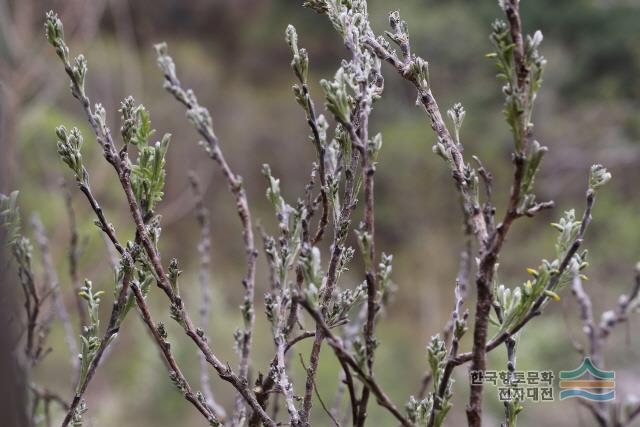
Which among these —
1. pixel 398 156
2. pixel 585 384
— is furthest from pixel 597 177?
pixel 398 156

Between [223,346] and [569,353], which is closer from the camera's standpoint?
[223,346]

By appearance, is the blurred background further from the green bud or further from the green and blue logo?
the green bud

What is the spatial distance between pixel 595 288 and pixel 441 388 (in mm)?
5663

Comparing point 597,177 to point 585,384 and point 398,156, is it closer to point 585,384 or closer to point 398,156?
point 585,384

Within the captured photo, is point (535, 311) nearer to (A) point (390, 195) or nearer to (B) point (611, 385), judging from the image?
(B) point (611, 385)

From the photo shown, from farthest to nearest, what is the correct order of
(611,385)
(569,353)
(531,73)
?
1. (569,353)
2. (611,385)
3. (531,73)

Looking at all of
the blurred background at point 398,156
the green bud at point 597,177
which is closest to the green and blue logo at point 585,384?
the green bud at point 597,177

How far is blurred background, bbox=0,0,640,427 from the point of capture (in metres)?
4.13

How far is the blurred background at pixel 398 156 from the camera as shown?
4129 mm

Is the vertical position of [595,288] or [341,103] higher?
[595,288]

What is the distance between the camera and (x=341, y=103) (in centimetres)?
47

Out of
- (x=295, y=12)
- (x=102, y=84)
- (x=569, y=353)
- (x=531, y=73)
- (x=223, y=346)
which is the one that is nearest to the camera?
(x=531, y=73)

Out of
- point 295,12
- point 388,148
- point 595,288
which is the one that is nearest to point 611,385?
point 595,288

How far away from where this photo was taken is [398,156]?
24.2ft
